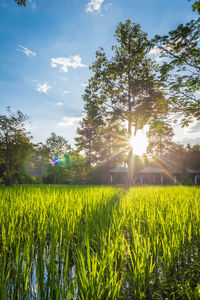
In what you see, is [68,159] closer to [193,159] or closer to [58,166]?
[58,166]

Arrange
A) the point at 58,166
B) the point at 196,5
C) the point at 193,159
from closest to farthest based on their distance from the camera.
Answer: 1. the point at 196,5
2. the point at 58,166
3. the point at 193,159

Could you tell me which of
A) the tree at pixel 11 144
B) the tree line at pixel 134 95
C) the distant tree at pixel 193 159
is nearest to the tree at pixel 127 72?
the tree line at pixel 134 95

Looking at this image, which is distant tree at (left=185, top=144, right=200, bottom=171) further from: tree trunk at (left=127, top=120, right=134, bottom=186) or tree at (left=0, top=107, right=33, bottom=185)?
tree at (left=0, top=107, right=33, bottom=185)

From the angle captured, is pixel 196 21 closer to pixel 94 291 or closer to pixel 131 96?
pixel 94 291

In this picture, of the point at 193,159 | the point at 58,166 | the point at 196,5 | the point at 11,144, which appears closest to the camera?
the point at 196,5

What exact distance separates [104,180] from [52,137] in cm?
2997

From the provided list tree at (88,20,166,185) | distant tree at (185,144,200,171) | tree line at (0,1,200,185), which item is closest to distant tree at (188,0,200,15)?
tree line at (0,1,200,185)

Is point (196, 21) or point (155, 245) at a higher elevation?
point (196, 21)

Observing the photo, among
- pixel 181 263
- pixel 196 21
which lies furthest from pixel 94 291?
pixel 196 21

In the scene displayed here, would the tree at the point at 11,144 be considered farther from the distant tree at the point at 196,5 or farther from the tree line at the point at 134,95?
the distant tree at the point at 196,5

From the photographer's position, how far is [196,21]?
562 cm

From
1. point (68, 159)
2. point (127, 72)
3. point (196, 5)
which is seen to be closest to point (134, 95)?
point (127, 72)

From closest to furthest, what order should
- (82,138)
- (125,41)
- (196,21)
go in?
(196,21) → (125,41) → (82,138)

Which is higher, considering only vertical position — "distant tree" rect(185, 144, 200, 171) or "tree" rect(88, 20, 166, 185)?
"tree" rect(88, 20, 166, 185)
